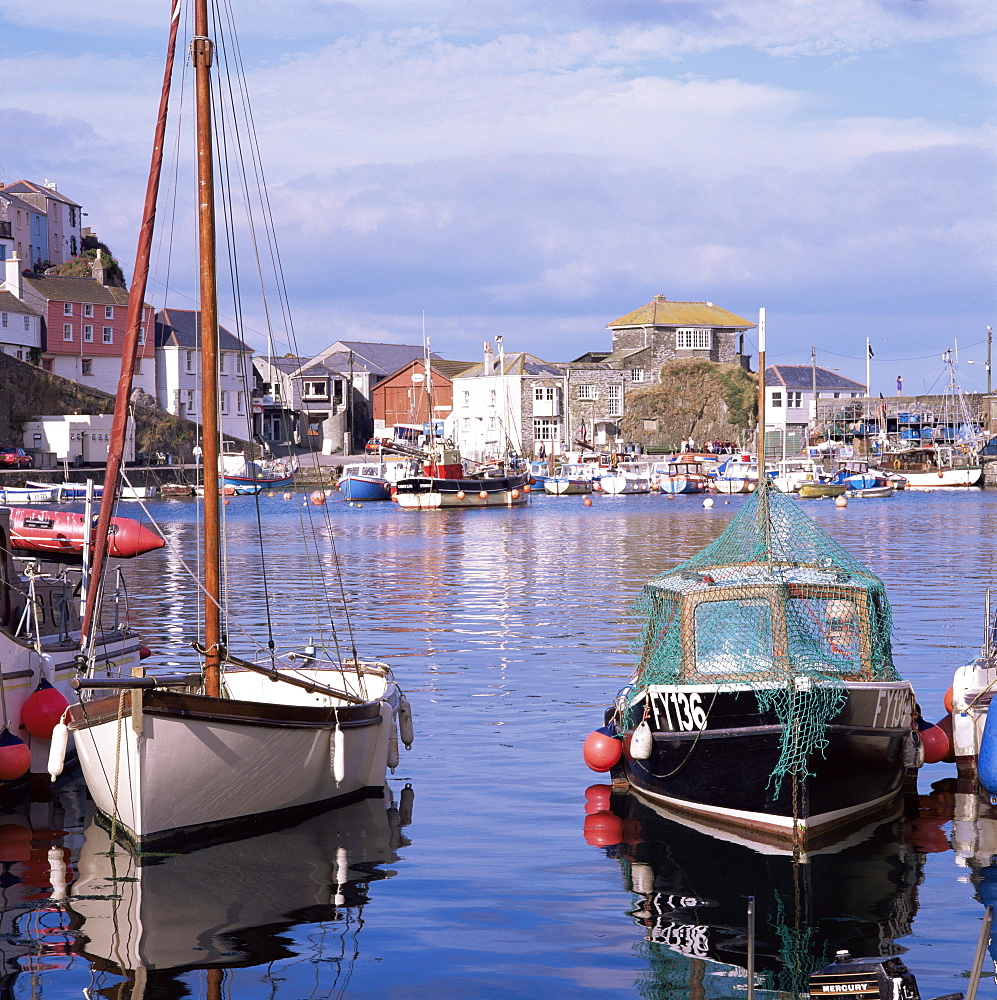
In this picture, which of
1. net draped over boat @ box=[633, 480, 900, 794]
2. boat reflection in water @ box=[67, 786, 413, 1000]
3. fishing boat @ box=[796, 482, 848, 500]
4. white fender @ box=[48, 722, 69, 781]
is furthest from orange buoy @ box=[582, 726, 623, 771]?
fishing boat @ box=[796, 482, 848, 500]

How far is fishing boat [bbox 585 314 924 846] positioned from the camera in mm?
13453

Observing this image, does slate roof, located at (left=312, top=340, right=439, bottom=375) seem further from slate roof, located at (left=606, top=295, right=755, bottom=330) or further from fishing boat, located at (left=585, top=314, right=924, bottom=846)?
fishing boat, located at (left=585, top=314, right=924, bottom=846)

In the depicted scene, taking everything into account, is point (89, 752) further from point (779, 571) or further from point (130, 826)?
point (779, 571)

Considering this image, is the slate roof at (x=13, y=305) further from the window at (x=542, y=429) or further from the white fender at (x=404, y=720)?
the white fender at (x=404, y=720)

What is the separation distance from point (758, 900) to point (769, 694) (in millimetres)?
2126

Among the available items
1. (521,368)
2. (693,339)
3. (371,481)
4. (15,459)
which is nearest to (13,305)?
(15,459)

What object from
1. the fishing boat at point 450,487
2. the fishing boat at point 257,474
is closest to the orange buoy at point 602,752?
the fishing boat at point 450,487

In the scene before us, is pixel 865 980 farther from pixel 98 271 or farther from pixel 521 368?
pixel 521 368

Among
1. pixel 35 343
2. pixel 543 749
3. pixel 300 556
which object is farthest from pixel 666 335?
pixel 543 749

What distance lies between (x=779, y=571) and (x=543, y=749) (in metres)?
5.54

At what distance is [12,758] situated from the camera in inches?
633

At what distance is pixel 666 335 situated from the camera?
139125 millimetres

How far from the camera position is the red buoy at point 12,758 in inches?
632

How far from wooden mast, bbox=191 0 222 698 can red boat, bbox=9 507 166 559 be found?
5.50 metres
